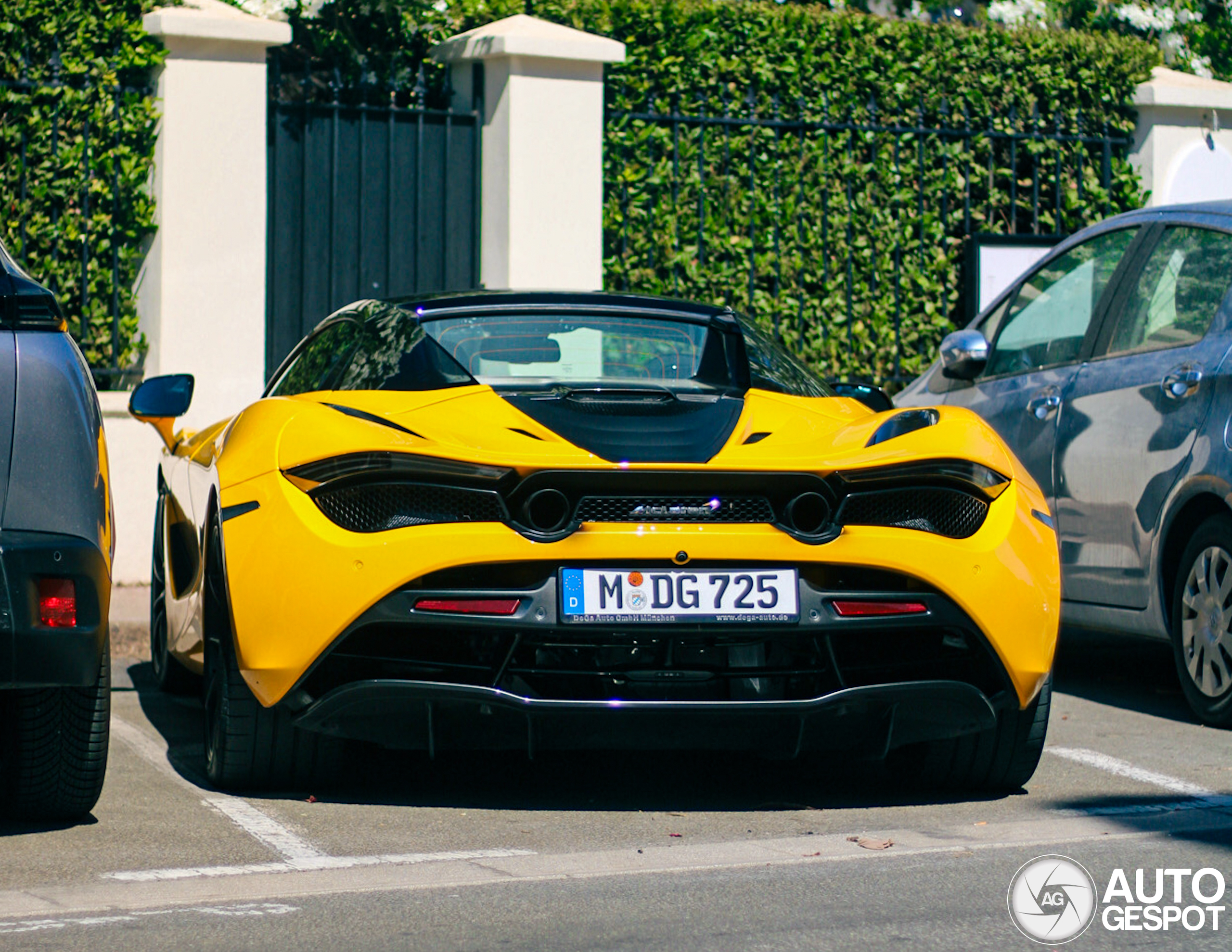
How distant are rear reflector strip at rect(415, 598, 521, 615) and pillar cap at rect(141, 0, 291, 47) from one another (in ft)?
20.0

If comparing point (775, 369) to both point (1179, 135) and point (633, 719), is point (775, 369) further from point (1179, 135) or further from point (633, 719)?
point (1179, 135)

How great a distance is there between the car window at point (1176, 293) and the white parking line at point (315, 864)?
3306mm

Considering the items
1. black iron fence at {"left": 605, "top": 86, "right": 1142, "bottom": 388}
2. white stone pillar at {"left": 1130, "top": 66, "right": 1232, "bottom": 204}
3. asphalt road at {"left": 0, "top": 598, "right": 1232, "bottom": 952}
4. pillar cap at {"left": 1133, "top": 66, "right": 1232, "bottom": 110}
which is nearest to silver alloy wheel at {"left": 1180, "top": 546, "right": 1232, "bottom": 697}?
asphalt road at {"left": 0, "top": 598, "right": 1232, "bottom": 952}

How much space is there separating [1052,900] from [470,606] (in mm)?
1444

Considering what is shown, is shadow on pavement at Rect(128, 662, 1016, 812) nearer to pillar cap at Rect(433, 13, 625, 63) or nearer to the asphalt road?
the asphalt road

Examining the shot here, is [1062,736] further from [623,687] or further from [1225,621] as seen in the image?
[623,687]

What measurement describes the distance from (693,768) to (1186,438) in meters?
2.06

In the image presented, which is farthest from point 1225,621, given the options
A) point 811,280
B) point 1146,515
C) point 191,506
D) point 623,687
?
point 811,280

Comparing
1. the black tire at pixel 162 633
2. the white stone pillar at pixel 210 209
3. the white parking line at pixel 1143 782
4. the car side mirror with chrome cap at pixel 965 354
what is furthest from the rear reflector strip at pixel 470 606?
the white stone pillar at pixel 210 209

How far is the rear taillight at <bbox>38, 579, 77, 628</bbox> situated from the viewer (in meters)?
3.97

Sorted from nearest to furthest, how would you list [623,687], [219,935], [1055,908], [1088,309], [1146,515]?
1. [219,935]
2. [1055,908]
3. [623,687]
4. [1146,515]
5. [1088,309]

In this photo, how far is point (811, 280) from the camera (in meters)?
11.3

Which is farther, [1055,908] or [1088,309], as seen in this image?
[1088,309]

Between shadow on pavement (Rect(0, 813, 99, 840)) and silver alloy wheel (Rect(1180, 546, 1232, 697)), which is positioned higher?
silver alloy wheel (Rect(1180, 546, 1232, 697))
